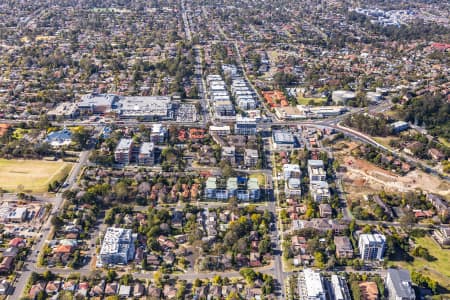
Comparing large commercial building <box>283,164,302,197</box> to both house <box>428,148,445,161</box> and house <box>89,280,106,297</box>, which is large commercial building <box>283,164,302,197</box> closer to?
house <box>428,148,445,161</box>

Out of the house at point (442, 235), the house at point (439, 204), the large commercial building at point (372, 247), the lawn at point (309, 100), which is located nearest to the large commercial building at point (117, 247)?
the large commercial building at point (372, 247)

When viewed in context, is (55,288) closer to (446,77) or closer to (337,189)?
(337,189)

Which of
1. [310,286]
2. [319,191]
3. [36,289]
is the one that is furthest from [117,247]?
[319,191]

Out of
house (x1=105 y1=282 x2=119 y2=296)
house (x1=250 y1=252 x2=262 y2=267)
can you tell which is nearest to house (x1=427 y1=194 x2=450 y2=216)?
house (x1=250 y1=252 x2=262 y2=267)

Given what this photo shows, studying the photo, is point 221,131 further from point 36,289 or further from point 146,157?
point 36,289

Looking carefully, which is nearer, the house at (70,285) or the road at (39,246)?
the house at (70,285)

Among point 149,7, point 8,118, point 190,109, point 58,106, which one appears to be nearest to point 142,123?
point 190,109

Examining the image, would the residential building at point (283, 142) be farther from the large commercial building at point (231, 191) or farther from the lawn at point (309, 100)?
the lawn at point (309, 100)
